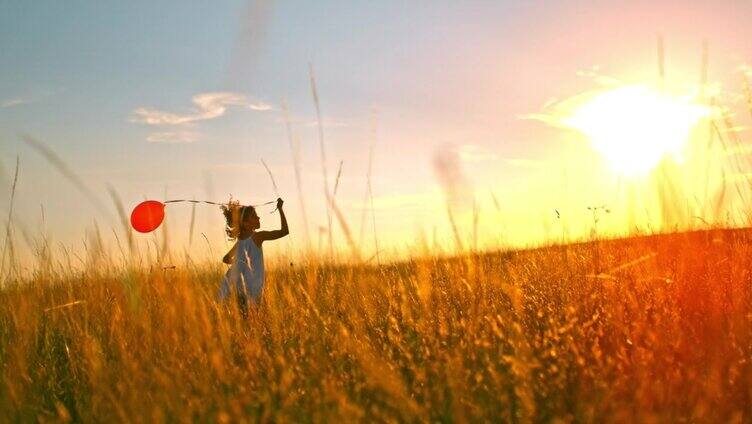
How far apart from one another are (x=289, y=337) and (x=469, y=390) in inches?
52.9

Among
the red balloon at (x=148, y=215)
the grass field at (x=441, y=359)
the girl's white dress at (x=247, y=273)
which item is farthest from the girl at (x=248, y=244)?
the grass field at (x=441, y=359)

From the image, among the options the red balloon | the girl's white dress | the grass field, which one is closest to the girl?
the girl's white dress

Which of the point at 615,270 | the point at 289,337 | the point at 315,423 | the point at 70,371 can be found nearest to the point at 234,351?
the point at 289,337

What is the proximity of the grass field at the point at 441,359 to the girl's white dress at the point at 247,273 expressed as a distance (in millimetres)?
954

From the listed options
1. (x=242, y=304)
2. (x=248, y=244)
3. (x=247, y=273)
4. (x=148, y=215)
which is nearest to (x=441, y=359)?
(x=242, y=304)

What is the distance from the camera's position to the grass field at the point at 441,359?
7.34ft

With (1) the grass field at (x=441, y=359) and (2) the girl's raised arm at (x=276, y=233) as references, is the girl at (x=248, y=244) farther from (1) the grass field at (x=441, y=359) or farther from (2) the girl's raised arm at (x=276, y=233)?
(1) the grass field at (x=441, y=359)

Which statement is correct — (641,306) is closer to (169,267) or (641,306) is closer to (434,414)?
(434,414)

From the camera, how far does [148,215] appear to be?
529 centimetres

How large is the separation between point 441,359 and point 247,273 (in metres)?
3.32

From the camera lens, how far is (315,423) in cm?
216

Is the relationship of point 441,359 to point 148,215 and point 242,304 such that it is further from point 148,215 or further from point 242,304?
point 148,215

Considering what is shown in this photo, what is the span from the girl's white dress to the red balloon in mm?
755

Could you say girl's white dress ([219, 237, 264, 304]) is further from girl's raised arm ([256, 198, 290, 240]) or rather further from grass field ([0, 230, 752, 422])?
grass field ([0, 230, 752, 422])
